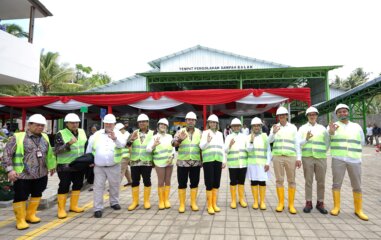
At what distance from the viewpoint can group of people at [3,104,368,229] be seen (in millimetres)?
4387

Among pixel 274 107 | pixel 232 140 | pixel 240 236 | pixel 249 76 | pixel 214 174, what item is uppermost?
pixel 249 76

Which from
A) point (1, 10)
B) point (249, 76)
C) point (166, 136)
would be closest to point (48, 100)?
point (1, 10)

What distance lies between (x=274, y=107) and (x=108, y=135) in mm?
7871

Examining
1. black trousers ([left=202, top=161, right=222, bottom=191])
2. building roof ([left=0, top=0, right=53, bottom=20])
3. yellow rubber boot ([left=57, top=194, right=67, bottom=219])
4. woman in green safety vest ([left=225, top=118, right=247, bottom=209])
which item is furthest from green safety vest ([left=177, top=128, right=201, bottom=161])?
building roof ([left=0, top=0, right=53, bottom=20])

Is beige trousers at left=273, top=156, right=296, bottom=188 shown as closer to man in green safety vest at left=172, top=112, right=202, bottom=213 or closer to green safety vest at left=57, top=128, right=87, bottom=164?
man in green safety vest at left=172, top=112, right=202, bottom=213

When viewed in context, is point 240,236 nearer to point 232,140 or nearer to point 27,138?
point 232,140

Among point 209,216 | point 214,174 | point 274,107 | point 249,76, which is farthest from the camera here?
point 249,76

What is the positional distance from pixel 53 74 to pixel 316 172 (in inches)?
1054

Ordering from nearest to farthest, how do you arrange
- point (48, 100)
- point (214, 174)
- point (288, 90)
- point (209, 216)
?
point (209, 216)
point (214, 174)
point (288, 90)
point (48, 100)

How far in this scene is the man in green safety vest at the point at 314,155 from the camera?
4574 mm

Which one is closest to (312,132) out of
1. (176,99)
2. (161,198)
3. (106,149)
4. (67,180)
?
(161,198)

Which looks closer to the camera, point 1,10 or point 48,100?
point 48,100

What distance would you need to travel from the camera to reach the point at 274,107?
34.7 feet

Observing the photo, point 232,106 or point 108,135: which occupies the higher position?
point 232,106
